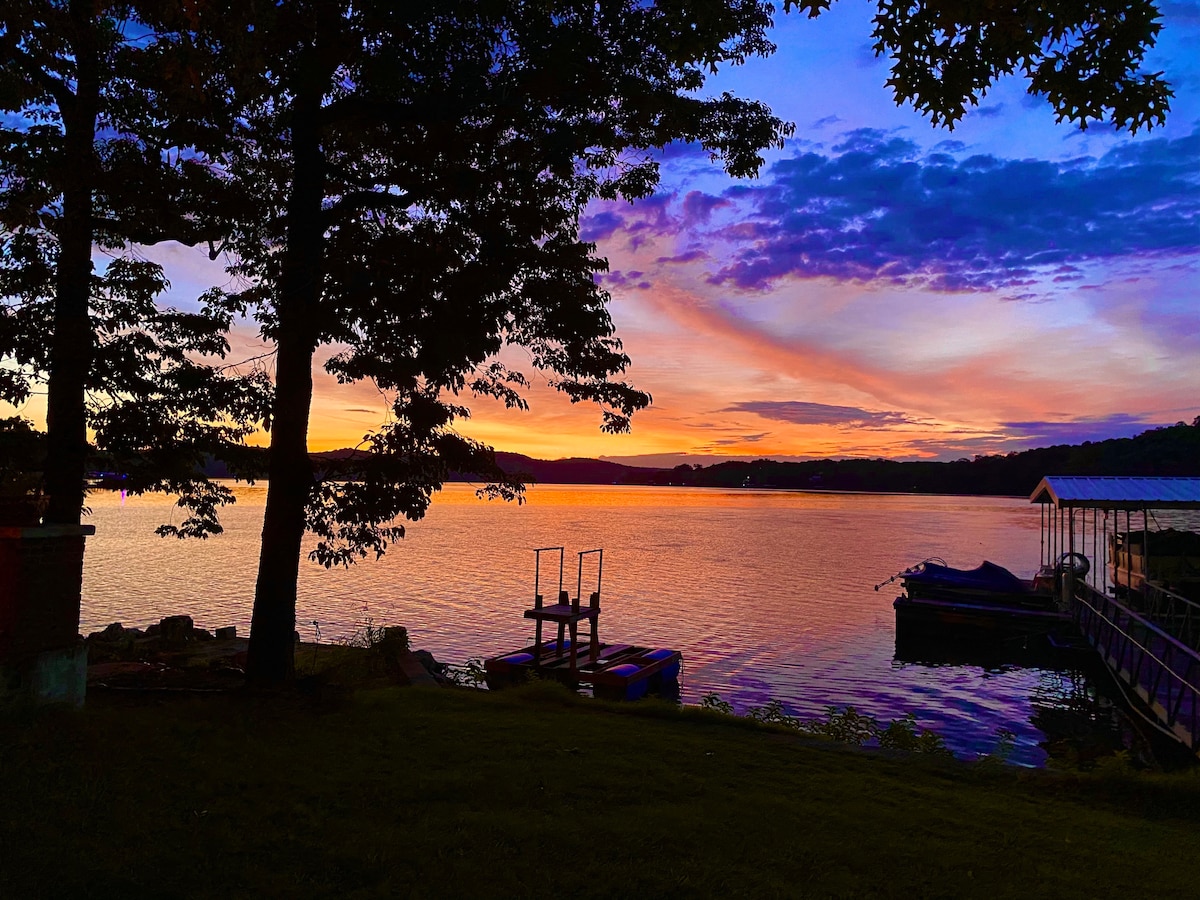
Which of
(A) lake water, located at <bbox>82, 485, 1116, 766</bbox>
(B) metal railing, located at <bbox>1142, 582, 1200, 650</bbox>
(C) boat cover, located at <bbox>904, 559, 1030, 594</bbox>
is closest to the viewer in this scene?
(B) metal railing, located at <bbox>1142, 582, 1200, 650</bbox>

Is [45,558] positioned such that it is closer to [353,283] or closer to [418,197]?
[353,283]

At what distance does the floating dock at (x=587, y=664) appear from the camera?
22.2m

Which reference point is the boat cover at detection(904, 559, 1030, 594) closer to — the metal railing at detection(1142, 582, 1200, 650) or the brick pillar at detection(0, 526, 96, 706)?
the metal railing at detection(1142, 582, 1200, 650)

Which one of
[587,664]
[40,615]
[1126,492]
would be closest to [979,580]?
[1126,492]

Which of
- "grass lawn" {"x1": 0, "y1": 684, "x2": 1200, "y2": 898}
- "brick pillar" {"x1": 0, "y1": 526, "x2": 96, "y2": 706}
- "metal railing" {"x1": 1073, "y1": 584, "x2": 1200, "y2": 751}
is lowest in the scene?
"metal railing" {"x1": 1073, "y1": 584, "x2": 1200, "y2": 751}

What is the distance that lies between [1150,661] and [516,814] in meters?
19.4

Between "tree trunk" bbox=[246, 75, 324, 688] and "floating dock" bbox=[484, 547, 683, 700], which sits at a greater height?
"tree trunk" bbox=[246, 75, 324, 688]

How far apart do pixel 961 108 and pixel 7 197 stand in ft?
42.8

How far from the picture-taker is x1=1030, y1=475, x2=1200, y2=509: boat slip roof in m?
24.1

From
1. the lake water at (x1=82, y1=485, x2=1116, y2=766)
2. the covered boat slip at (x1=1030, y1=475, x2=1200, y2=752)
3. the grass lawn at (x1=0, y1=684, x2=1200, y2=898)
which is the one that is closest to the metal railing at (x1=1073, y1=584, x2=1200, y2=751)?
the covered boat slip at (x1=1030, y1=475, x2=1200, y2=752)

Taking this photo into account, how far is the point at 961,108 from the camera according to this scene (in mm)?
7559

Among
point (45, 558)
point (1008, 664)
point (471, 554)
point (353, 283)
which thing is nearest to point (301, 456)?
point (353, 283)

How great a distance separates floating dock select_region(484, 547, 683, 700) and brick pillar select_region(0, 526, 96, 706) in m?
12.8

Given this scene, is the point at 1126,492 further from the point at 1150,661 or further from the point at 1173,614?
the point at 1150,661
